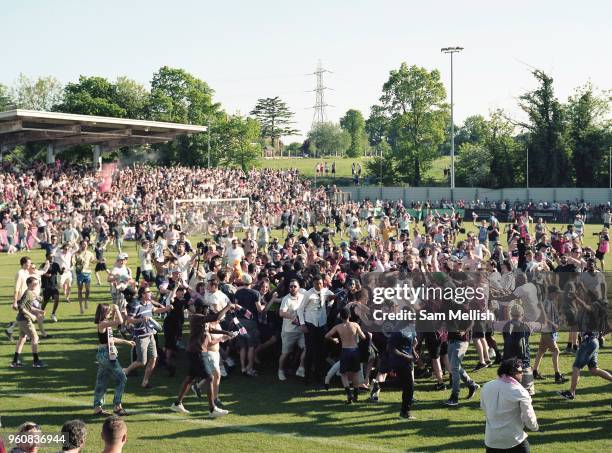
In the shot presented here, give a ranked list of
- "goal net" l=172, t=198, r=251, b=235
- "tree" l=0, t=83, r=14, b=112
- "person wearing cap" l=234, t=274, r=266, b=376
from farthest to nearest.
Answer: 1. "tree" l=0, t=83, r=14, b=112
2. "goal net" l=172, t=198, r=251, b=235
3. "person wearing cap" l=234, t=274, r=266, b=376

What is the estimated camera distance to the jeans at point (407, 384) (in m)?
9.45

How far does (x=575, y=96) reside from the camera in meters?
69.5

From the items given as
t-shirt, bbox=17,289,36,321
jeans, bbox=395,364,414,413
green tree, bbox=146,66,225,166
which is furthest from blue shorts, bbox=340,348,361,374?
green tree, bbox=146,66,225,166

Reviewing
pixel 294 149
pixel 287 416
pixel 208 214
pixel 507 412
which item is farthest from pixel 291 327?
pixel 294 149

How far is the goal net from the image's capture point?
37125mm

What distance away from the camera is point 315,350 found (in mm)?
11148

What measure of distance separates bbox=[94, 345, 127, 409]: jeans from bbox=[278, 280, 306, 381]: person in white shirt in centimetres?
278

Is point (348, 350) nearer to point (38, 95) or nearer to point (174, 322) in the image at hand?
point (174, 322)

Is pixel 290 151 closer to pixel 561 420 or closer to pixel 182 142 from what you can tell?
pixel 182 142

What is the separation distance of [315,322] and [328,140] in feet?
373

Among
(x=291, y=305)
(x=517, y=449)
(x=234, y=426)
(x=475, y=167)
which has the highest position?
(x=475, y=167)

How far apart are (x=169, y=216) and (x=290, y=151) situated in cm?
9472

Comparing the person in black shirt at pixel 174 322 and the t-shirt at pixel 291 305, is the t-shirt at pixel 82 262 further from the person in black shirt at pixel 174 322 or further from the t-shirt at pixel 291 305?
the t-shirt at pixel 291 305

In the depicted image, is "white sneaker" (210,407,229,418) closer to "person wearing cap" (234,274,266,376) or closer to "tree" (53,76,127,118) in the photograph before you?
"person wearing cap" (234,274,266,376)
